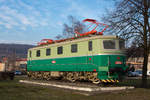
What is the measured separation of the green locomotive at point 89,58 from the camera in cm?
1541

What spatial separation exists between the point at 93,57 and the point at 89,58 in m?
0.45

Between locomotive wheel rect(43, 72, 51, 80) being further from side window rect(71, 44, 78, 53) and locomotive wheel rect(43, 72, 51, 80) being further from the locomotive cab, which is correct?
the locomotive cab

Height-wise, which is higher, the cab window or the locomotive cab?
the cab window

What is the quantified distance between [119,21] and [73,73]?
19.1 feet

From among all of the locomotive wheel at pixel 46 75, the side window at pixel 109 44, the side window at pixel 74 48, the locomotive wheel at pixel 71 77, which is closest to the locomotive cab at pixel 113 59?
the side window at pixel 109 44

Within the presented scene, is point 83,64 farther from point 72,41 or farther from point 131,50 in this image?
point 131,50

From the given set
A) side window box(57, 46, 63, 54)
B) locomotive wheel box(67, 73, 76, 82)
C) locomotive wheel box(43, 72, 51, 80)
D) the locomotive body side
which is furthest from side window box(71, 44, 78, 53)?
locomotive wheel box(43, 72, 51, 80)

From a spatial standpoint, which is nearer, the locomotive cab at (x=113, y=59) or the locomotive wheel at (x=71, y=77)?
the locomotive cab at (x=113, y=59)

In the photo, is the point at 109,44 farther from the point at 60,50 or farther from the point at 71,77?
the point at 60,50

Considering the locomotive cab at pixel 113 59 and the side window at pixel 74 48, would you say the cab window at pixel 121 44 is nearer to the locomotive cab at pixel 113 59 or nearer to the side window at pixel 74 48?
the locomotive cab at pixel 113 59

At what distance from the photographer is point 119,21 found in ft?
58.3

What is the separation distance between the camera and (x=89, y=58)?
16156 millimetres

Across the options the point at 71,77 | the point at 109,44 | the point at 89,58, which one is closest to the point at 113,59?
the point at 109,44

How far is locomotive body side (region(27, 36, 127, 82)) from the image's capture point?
50.4ft
